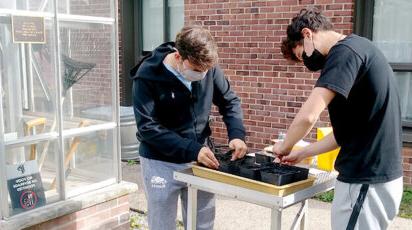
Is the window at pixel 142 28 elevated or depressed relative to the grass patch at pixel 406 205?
elevated

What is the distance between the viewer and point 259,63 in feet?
19.4

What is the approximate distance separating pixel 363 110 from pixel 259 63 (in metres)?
→ 3.69

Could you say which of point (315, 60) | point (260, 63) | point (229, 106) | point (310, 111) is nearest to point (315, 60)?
point (315, 60)

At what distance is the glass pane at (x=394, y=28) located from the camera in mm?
5137

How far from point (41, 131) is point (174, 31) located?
414cm

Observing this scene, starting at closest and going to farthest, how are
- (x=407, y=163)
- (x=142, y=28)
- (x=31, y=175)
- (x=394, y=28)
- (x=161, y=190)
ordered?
(x=161, y=190), (x=31, y=175), (x=407, y=163), (x=394, y=28), (x=142, y=28)

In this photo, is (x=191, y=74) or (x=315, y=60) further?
(x=191, y=74)

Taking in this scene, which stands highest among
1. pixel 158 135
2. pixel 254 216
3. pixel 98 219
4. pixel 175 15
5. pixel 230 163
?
pixel 175 15

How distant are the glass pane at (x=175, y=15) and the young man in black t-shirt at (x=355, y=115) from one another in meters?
4.73

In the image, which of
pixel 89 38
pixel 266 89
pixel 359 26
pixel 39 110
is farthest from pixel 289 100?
pixel 39 110

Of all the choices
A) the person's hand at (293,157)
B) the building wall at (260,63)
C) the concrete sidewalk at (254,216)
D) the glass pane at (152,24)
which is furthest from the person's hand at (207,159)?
the glass pane at (152,24)

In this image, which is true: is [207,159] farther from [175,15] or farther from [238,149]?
[175,15]

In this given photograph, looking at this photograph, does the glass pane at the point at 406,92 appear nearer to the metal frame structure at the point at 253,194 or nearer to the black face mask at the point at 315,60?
the metal frame structure at the point at 253,194

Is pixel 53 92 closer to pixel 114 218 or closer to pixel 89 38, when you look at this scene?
pixel 89 38
